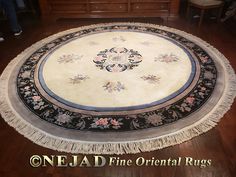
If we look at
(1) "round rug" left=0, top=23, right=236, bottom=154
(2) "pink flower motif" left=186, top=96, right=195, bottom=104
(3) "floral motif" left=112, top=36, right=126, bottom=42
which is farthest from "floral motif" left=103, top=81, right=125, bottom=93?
(3) "floral motif" left=112, top=36, right=126, bottom=42

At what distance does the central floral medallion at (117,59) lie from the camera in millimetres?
2672

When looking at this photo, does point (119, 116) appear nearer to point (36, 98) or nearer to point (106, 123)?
point (106, 123)

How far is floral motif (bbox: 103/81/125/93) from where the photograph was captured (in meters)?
2.34

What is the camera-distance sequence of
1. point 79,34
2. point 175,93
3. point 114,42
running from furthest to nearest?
point 79,34, point 114,42, point 175,93

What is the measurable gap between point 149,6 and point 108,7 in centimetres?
57

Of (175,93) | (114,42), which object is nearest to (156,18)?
(114,42)

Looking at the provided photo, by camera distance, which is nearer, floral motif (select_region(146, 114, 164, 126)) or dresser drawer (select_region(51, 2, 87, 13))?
floral motif (select_region(146, 114, 164, 126))

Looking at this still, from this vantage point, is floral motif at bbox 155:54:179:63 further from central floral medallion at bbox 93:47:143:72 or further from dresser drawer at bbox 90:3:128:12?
dresser drawer at bbox 90:3:128:12

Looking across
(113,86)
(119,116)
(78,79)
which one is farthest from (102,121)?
(78,79)

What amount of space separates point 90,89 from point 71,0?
184cm

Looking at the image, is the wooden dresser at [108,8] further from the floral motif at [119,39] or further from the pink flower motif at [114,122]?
the pink flower motif at [114,122]

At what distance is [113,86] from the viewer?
238cm

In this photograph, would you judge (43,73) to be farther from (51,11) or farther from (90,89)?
(51,11)

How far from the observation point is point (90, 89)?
235 cm
